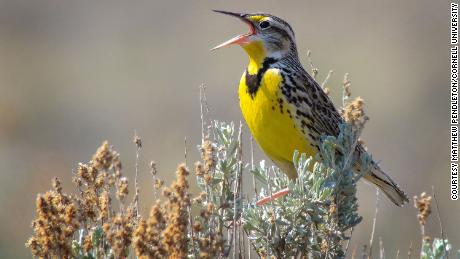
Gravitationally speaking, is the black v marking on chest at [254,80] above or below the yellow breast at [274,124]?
above

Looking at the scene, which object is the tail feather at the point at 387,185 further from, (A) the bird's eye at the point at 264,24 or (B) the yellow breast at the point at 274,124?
(A) the bird's eye at the point at 264,24

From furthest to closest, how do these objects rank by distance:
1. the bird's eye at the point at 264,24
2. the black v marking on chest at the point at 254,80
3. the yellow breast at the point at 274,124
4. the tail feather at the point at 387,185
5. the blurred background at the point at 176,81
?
1. the blurred background at the point at 176,81
2. the bird's eye at the point at 264,24
3. the tail feather at the point at 387,185
4. the black v marking on chest at the point at 254,80
5. the yellow breast at the point at 274,124

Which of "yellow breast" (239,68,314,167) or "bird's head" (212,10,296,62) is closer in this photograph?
"yellow breast" (239,68,314,167)

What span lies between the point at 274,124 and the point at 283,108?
0.25 ft

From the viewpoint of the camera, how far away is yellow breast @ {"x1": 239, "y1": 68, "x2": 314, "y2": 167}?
4.61 meters

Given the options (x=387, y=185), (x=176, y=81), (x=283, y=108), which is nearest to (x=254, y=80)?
(x=283, y=108)

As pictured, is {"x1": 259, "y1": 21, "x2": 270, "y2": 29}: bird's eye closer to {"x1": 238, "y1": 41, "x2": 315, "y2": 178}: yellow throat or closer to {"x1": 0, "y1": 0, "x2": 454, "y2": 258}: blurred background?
{"x1": 238, "y1": 41, "x2": 315, "y2": 178}: yellow throat

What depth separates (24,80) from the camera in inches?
560

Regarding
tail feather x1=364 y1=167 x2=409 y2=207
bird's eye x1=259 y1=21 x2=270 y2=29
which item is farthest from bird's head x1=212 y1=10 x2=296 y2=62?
tail feather x1=364 y1=167 x2=409 y2=207

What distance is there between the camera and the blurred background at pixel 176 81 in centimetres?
918

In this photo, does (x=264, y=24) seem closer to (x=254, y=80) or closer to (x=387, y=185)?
(x=254, y=80)

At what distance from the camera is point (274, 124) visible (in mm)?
4602

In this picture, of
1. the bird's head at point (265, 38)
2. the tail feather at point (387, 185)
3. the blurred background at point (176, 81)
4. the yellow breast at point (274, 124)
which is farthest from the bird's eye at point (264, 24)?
the blurred background at point (176, 81)

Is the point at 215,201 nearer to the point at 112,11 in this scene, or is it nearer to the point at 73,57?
the point at 73,57
